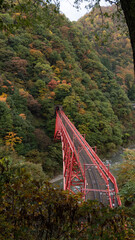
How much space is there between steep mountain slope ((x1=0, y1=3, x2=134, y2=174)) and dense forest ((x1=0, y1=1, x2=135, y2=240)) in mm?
107

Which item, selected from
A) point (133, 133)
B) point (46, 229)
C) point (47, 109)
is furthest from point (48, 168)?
point (133, 133)

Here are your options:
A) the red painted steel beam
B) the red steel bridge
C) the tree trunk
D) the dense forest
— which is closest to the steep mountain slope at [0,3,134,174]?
the dense forest

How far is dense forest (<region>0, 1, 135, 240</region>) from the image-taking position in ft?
6.18

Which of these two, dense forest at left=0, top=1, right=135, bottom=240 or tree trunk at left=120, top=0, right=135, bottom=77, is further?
dense forest at left=0, top=1, right=135, bottom=240

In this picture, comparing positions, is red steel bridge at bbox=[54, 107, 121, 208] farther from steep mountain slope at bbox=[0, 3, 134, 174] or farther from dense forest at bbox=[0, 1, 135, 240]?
steep mountain slope at bbox=[0, 3, 134, 174]

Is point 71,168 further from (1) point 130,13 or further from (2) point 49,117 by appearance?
(2) point 49,117

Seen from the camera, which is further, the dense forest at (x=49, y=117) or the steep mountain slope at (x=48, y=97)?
the steep mountain slope at (x=48, y=97)

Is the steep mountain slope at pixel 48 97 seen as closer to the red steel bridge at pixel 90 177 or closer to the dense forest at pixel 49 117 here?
the dense forest at pixel 49 117

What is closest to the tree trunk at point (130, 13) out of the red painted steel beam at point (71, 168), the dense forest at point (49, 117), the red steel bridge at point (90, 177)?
the dense forest at point (49, 117)

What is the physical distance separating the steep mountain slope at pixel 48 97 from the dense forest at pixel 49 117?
107 millimetres

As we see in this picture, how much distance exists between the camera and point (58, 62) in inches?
1192

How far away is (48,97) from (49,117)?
10.1ft

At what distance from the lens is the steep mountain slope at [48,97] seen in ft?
58.9

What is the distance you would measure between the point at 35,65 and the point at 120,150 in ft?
64.6
